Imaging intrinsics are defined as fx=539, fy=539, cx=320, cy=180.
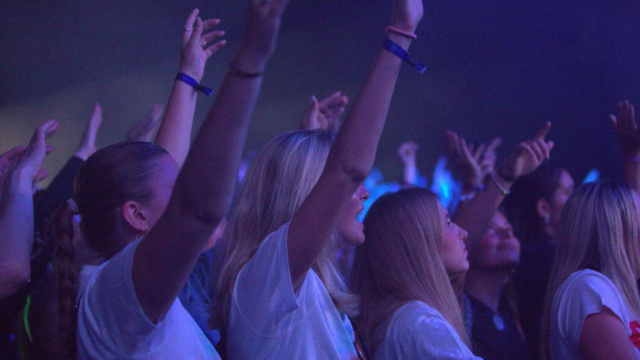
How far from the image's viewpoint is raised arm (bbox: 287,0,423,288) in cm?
99

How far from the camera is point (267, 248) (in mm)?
1058

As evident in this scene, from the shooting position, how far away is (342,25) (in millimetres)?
4379

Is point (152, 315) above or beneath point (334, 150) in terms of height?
beneath

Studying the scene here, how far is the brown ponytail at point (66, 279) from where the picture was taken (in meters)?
1.01

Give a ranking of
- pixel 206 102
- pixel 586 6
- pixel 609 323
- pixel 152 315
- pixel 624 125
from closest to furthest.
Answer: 1. pixel 152 315
2. pixel 609 323
3. pixel 624 125
4. pixel 206 102
5. pixel 586 6

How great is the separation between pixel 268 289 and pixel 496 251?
5.29 ft

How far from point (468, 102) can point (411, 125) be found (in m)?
0.52

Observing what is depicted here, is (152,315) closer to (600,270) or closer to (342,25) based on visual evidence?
(600,270)

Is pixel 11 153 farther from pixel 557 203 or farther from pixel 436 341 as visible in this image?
pixel 557 203

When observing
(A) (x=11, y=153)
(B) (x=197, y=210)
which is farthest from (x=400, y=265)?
(A) (x=11, y=153)

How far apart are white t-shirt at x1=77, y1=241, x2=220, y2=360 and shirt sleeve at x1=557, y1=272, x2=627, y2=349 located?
125cm

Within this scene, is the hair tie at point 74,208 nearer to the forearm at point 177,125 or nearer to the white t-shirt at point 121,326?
the white t-shirt at point 121,326

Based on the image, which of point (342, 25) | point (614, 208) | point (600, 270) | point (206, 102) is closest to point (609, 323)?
point (600, 270)

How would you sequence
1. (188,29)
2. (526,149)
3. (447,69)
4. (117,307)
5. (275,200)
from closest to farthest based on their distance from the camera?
(117,307) < (275,200) < (188,29) < (526,149) < (447,69)
